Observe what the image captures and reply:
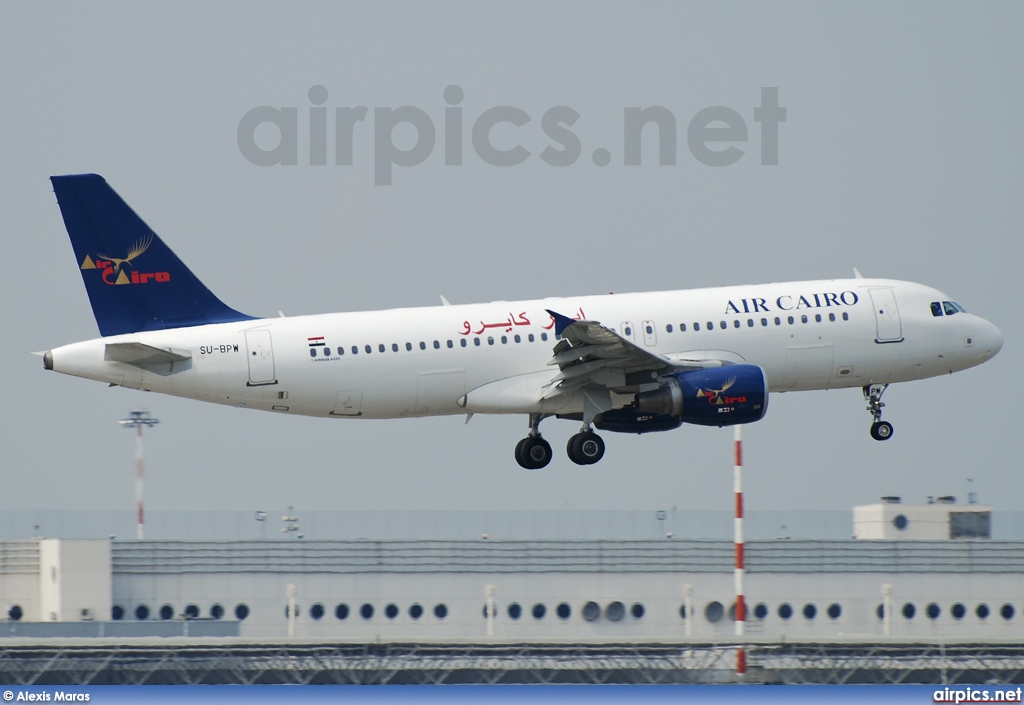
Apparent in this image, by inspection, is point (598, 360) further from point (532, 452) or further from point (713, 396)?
point (532, 452)

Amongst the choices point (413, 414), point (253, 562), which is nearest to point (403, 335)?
point (413, 414)

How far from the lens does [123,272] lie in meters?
55.0

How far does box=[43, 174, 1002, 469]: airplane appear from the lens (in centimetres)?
5359

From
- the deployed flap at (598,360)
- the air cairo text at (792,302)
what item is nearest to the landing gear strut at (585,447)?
the deployed flap at (598,360)

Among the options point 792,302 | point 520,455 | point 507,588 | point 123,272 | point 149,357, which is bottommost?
point 507,588

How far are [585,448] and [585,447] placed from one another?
3 cm

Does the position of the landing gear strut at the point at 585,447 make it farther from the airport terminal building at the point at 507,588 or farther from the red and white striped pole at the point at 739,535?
the airport terminal building at the point at 507,588

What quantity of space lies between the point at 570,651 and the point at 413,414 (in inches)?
718

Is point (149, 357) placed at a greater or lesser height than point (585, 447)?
greater

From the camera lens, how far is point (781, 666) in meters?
70.1

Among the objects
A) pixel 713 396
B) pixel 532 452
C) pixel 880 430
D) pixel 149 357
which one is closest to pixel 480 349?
pixel 532 452

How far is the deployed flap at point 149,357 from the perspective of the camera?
52.7 metres

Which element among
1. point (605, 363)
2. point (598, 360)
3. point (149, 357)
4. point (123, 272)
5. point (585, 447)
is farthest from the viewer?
point (585, 447)

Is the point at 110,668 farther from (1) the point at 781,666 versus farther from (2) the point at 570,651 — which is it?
(1) the point at 781,666
